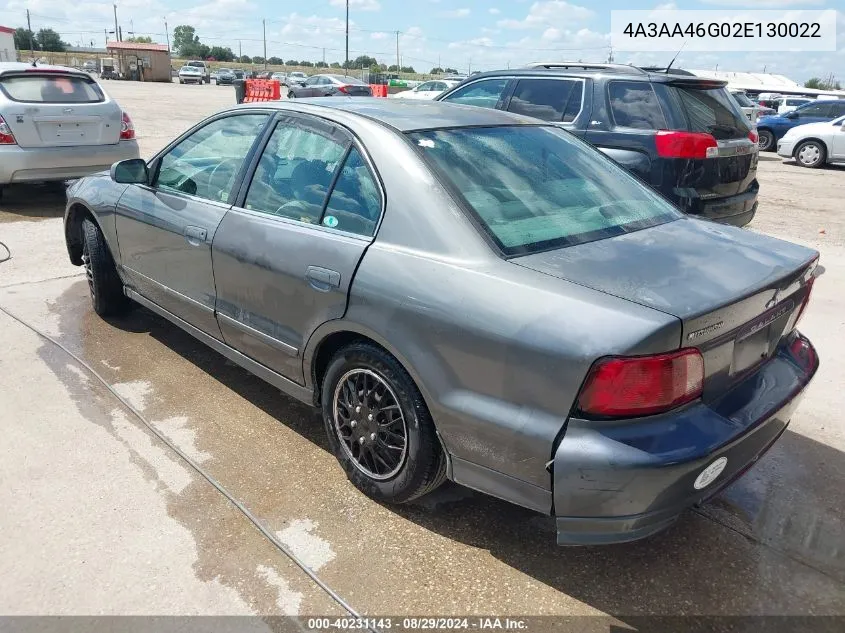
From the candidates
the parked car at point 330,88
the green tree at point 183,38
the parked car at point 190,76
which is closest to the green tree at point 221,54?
the green tree at point 183,38

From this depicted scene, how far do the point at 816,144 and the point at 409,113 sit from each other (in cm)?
1539

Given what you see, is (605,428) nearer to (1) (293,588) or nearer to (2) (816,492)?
(1) (293,588)

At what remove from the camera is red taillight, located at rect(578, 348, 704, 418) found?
197 centimetres

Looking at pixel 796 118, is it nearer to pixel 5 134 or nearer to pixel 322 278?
pixel 5 134

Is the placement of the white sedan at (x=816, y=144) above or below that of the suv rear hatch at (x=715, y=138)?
below

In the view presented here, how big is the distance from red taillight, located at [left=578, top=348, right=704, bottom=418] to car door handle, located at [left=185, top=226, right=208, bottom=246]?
7.24 ft

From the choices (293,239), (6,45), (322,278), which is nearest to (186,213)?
(293,239)

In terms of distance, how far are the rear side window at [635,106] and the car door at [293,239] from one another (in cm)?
359

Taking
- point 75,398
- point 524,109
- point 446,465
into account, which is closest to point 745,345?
point 446,465

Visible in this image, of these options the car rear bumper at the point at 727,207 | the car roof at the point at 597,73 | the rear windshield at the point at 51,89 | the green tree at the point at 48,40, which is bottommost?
the car rear bumper at the point at 727,207

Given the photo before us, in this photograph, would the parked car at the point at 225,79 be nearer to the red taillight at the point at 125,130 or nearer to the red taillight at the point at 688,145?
the red taillight at the point at 125,130

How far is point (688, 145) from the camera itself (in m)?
5.40

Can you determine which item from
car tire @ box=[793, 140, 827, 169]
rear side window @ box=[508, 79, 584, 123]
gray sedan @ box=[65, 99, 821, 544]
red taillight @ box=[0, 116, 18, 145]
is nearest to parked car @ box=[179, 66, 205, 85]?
car tire @ box=[793, 140, 827, 169]

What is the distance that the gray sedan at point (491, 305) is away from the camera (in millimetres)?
2037
